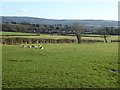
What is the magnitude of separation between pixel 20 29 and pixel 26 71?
3853 inches

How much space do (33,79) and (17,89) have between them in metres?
2.76

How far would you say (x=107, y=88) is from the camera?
1470 centimetres

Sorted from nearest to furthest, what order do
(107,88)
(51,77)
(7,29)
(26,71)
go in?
(107,88), (51,77), (26,71), (7,29)

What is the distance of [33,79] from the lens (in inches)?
639

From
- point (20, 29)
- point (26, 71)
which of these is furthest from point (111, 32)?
point (26, 71)

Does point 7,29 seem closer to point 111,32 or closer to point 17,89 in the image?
point 111,32

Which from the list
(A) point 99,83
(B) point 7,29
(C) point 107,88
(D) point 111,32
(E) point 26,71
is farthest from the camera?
(D) point 111,32

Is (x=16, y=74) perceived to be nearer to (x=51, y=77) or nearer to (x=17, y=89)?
(x=51, y=77)

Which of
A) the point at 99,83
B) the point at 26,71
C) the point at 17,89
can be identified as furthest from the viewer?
the point at 26,71

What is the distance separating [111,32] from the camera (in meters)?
123

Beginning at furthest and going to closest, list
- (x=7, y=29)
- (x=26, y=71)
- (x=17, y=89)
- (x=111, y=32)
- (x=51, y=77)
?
(x=111, y=32) < (x=7, y=29) < (x=26, y=71) < (x=51, y=77) < (x=17, y=89)

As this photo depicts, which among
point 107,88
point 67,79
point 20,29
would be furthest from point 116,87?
point 20,29

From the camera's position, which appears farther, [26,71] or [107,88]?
[26,71]

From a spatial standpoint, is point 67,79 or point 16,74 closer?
point 67,79
